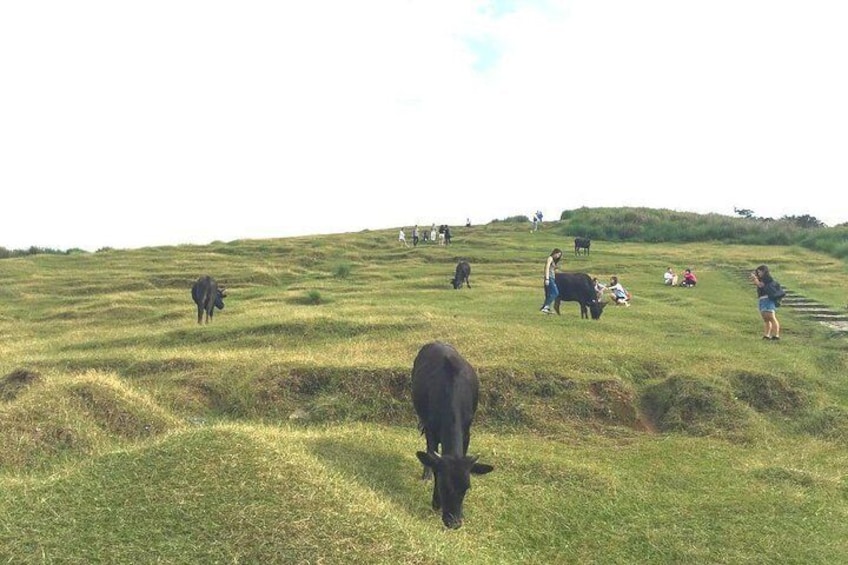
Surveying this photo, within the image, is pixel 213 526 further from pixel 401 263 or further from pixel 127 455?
pixel 401 263

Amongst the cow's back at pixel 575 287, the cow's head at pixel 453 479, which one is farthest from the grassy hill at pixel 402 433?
the cow's back at pixel 575 287

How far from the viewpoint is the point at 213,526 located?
6.02 meters

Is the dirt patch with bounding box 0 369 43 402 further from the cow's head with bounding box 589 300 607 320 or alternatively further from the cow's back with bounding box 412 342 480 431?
the cow's head with bounding box 589 300 607 320

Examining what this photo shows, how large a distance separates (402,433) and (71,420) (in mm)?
5245

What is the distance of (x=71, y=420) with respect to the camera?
10039mm

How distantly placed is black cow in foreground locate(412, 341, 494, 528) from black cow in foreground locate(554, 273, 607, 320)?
1207 cm

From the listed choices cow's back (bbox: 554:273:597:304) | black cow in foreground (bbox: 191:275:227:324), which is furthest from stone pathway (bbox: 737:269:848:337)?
black cow in foreground (bbox: 191:275:227:324)

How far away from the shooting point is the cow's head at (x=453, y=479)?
7.61m

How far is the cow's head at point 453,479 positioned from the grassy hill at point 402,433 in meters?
0.30

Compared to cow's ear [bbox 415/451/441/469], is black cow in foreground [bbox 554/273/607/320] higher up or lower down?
higher up

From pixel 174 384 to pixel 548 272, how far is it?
11.5 meters

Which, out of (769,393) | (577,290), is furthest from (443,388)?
(577,290)

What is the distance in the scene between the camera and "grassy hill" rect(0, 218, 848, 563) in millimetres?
6309

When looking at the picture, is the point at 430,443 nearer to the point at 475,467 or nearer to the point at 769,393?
the point at 475,467
